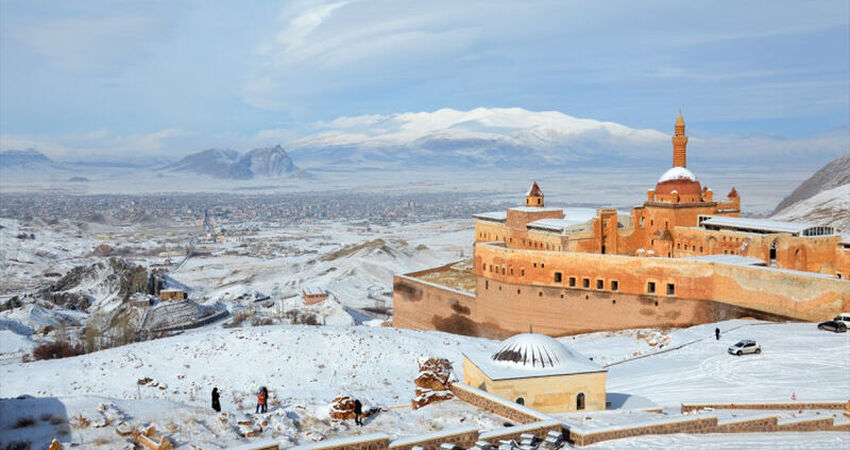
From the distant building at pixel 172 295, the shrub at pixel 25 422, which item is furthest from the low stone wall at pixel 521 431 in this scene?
the distant building at pixel 172 295

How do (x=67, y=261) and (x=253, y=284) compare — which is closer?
(x=253, y=284)

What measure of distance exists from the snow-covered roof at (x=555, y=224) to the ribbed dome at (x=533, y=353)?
89.0 feet

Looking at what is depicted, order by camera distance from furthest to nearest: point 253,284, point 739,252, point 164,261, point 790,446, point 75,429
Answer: point 164,261, point 253,284, point 739,252, point 75,429, point 790,446

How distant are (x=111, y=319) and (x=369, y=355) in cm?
3947

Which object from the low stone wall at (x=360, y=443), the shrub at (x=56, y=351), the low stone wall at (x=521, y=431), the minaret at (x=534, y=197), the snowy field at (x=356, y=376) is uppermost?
the minaret at (x=534, y=197)

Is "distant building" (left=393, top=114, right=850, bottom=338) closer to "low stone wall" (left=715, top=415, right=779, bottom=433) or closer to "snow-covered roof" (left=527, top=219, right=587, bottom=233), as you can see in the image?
"snow-covered roof" (left=527, top=219, right=587, bottom=233)

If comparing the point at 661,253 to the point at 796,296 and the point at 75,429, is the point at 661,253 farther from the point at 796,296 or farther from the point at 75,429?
the point at 75,429

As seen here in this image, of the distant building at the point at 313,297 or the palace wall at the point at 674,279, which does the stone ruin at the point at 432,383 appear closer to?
the palace wall at the point at 674,279

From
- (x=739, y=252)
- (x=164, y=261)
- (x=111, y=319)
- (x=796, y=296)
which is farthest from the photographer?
(x=164, y=261)

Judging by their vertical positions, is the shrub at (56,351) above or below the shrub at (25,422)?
below

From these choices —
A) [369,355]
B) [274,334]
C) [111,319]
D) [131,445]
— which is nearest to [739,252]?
[369,355]

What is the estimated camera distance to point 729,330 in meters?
35.8

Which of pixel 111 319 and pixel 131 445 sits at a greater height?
pixel 131 445

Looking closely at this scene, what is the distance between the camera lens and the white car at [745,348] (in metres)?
31.2
